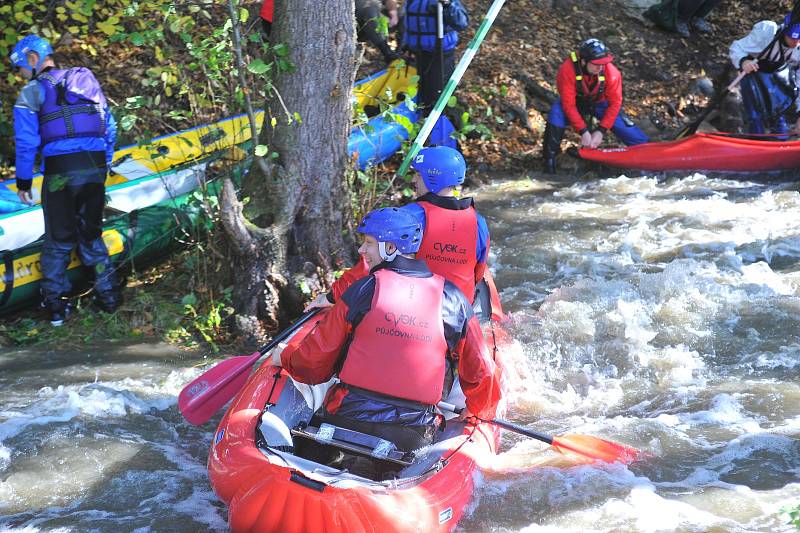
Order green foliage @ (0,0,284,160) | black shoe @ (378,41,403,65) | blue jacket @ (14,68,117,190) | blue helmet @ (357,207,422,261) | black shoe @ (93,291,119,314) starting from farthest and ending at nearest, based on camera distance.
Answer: black shoe @ (378,41,403,65) < green foliage @ (0,0,284,160) < black shoe @ (93,291,119,314) < blue jacket @ (14,68,117,190) < blue helmet @ (357,207,422,261)

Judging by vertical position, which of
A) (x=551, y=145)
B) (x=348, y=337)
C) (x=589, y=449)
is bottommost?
(x=589, y=449)

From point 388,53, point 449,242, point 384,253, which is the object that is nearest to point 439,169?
point 449,242

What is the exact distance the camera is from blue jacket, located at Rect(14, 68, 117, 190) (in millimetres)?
5812

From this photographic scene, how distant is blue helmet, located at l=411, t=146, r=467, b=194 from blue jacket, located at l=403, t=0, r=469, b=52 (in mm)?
3837

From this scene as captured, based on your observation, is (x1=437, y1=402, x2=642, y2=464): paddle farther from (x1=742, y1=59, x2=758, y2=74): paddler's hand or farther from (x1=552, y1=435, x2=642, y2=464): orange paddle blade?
(x1=742, y1=59, x2=758, y2=74): paddler's hand

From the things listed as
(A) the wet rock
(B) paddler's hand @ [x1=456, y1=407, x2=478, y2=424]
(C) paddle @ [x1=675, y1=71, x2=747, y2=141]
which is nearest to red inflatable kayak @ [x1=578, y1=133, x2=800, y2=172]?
(C) paddle @ [x1=675, y1=71, x2=747, y2=141]

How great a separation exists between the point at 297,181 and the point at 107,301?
166 cm

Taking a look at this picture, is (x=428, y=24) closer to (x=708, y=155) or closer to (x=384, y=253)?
(x=708, y=155)

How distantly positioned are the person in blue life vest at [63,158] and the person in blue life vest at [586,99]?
16.0ft

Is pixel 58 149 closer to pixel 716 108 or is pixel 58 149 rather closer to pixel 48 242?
pixel 48 242

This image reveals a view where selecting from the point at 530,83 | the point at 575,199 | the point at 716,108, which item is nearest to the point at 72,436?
the point at 575,199

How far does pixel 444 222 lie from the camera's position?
4953 mm

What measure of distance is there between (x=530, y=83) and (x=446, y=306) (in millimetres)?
7177

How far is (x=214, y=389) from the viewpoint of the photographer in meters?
4.77
